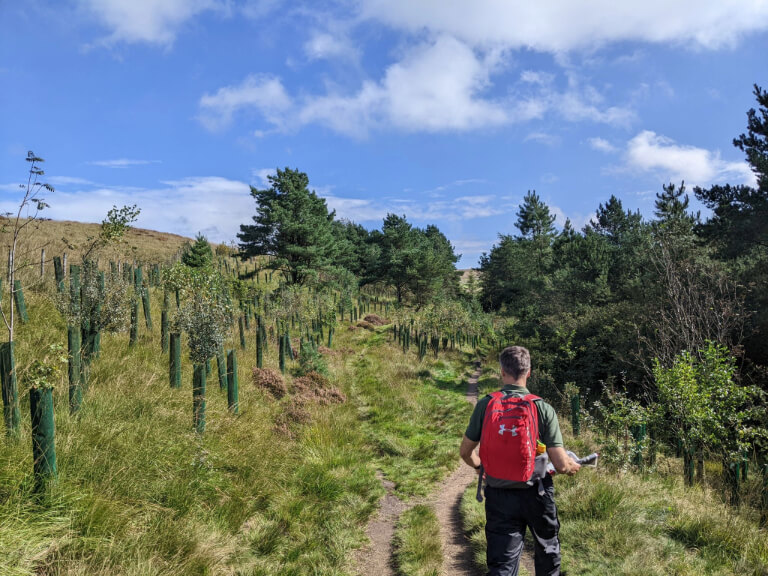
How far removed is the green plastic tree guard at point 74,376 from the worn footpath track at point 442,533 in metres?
3.85

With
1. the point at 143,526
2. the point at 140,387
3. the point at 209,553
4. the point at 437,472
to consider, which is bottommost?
the point at 437,472

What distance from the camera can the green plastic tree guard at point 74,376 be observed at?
514 centimetres

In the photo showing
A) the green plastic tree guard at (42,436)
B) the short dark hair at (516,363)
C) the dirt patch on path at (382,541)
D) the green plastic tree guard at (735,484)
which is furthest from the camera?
the green plastic tree guard at (735,484)

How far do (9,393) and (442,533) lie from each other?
519cm

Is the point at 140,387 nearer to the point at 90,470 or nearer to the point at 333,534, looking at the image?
the point at 90,470

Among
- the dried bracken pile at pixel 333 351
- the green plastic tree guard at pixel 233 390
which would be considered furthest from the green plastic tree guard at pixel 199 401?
the dried bracken pile at pixel 333 351

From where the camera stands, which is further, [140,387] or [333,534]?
[140,387]

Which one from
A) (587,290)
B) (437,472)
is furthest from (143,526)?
(587,290)

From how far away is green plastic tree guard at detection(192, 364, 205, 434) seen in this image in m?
6.25

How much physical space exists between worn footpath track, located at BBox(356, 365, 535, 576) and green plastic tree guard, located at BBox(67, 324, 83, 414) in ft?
12.6

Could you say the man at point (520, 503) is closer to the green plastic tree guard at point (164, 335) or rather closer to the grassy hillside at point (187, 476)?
the grassy hillside at point (187, 476)

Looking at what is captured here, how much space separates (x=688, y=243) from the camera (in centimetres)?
1922

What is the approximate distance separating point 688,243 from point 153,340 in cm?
2141

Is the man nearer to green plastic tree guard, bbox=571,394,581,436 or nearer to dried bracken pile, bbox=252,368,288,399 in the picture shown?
green plastic tree guard, bbox=571,394,581,436
